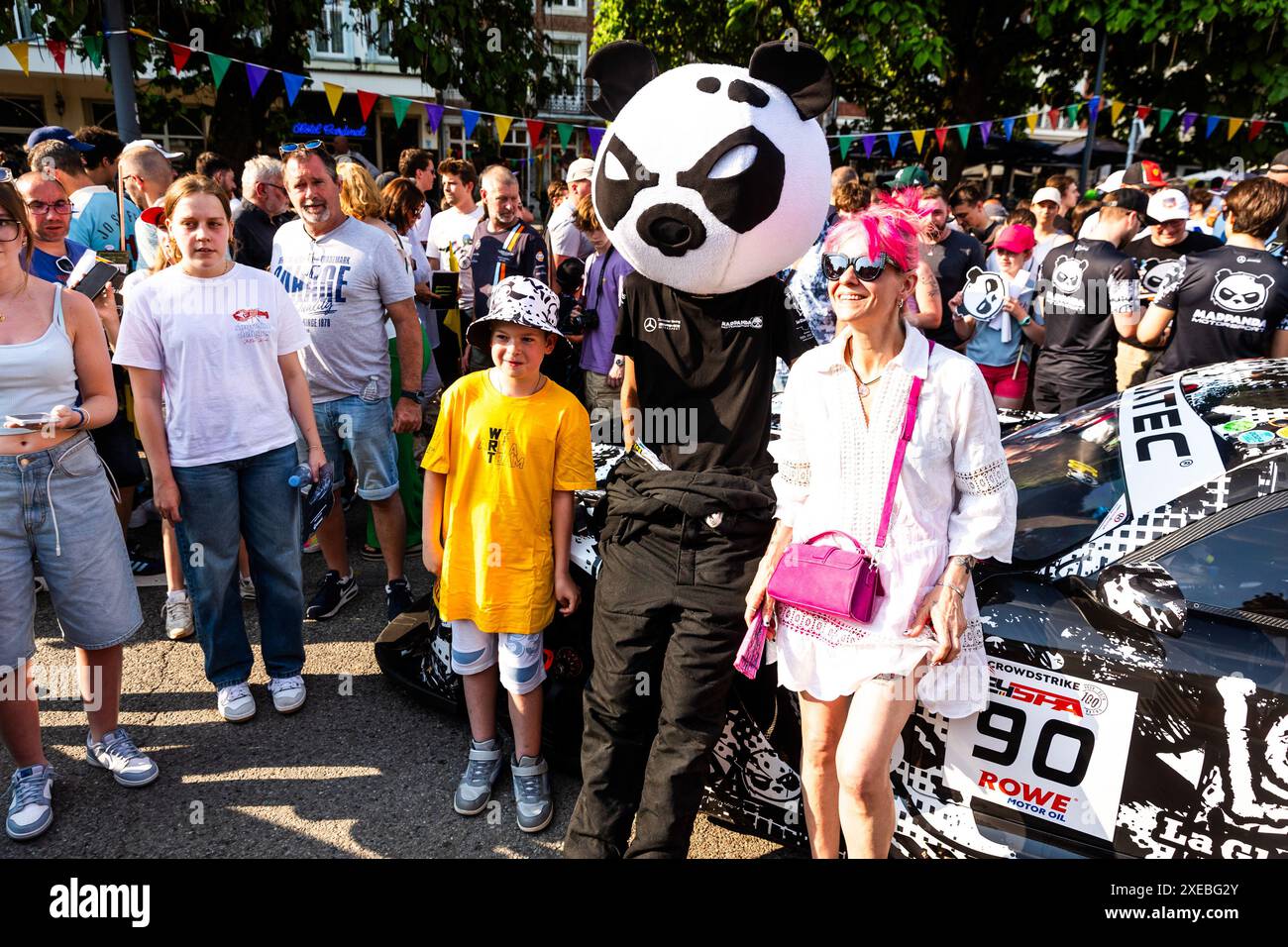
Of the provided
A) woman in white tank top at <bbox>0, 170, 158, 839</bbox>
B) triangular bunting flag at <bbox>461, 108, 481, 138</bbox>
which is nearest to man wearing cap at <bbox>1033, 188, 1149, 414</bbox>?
woman in white tank top at <bbox>0, 170, 158, 839</bbox>

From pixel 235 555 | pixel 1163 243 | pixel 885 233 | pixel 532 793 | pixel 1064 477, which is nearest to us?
pixel 885 233

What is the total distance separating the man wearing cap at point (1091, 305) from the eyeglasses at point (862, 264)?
3830 mm

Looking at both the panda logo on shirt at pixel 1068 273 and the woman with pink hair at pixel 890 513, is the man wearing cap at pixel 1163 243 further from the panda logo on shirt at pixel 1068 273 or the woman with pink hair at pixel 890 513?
the woman with pink hair at pixel 890 513

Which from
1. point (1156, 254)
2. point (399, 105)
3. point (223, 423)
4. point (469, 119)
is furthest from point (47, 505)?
point (469, 119)

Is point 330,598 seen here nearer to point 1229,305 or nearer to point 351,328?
point 351,328

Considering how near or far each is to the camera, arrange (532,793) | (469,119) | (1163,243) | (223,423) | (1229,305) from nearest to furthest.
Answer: (532,793)
(223,423)
(1229,305)
(1163,243)
(469,119)

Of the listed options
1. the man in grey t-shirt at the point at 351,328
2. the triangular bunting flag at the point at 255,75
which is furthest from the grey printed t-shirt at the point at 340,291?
the triangular bunting flag at the point at 255,75

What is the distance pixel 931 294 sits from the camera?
4742 millimetres

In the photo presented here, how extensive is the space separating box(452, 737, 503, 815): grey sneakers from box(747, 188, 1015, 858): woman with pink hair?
128cm

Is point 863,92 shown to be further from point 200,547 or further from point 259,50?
point 200,547

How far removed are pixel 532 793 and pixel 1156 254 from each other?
6.09m

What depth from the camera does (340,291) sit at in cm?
403

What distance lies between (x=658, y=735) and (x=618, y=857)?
14.8 inches
